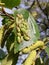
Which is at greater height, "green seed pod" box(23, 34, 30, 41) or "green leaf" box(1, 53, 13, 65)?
"green seed pod" box(23, 34, 30, 41)

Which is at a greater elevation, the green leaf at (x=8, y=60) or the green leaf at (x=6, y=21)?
the green leaf at (x=6, y=21)

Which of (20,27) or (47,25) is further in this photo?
(47,25)

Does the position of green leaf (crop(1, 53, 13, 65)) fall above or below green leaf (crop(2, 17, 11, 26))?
below

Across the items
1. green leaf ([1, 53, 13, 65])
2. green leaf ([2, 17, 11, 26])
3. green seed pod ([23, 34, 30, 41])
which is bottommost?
green leaf ([1, 53, 13, 65])

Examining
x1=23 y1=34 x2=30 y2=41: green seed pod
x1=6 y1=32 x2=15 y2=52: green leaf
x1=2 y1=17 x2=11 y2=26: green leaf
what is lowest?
x1=6 y1=32 x2=15 y2=52: green leaf

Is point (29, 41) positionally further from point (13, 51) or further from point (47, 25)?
point (47, 25)

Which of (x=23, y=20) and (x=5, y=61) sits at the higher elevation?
(x=23, y=20)

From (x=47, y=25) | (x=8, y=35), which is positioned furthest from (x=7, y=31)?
(x=47, y=25)

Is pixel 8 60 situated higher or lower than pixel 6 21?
lower

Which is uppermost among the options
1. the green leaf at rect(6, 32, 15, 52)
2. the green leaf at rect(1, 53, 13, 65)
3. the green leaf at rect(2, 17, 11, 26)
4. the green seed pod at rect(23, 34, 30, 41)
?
the green leaf at rect(2, 17, 11, 26)

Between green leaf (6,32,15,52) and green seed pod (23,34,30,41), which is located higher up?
green seed pod (23,34,30,41)

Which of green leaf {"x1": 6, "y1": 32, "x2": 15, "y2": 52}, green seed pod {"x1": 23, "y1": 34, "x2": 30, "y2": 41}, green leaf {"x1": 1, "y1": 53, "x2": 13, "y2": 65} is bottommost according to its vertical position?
green leaf {"x1": 1, "y1": 53, "x2": 13, "y2": 65}
